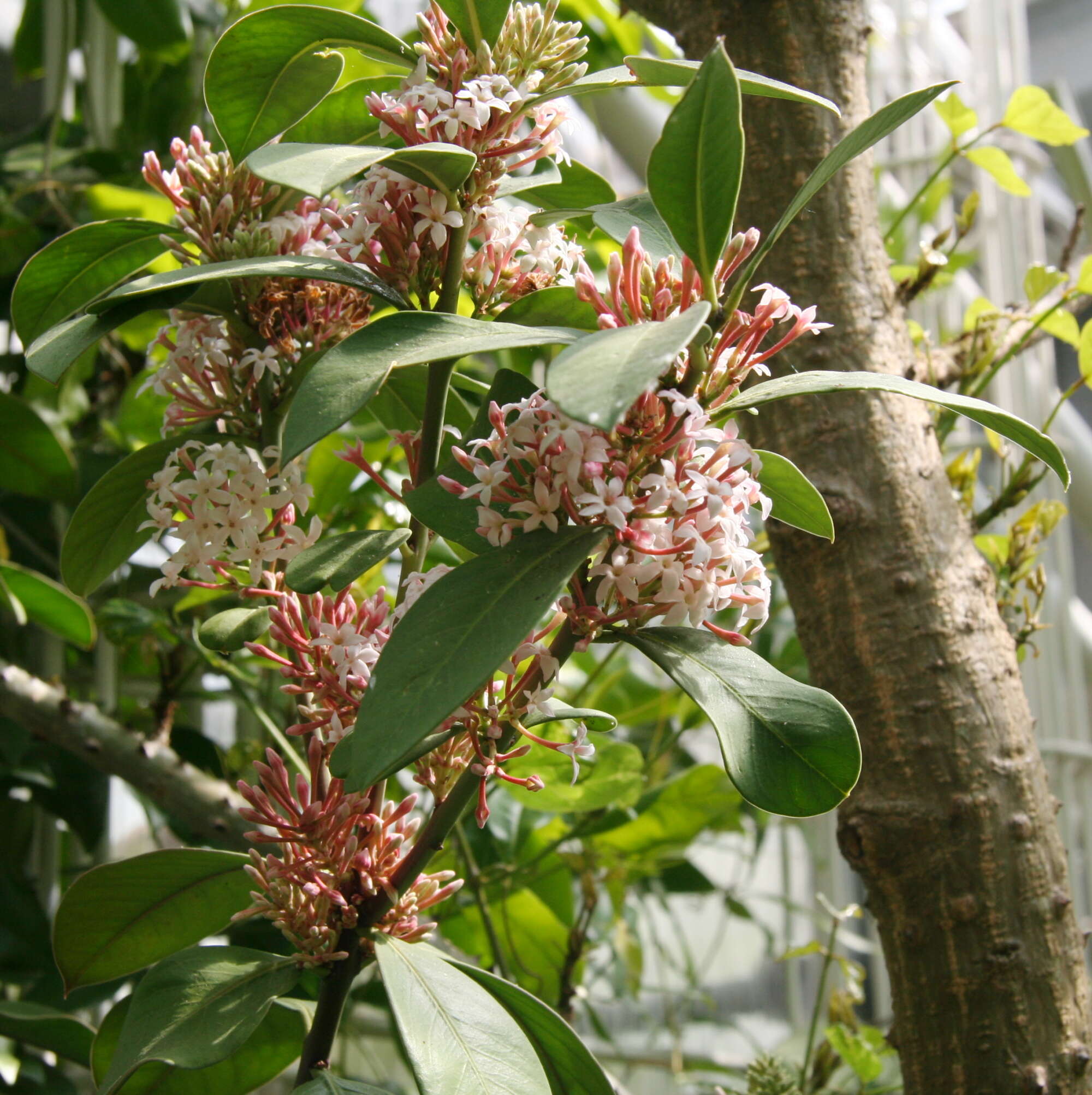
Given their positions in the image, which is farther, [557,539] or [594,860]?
[594,860]

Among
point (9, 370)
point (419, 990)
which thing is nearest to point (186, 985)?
point (419, 990)

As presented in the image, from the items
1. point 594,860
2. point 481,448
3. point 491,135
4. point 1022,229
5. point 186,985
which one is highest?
point 1022,229

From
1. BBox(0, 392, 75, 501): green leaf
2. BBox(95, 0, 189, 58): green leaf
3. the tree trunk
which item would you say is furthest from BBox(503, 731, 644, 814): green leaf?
BBox(95, 0, 189, 58): green leaf

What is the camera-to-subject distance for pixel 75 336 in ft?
1.16

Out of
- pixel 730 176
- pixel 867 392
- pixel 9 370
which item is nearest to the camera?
pixel 730 176

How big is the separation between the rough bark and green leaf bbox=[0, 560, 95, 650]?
0.05 m

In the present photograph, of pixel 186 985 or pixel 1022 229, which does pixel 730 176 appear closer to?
pixel 186 985

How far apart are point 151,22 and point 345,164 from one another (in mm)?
977

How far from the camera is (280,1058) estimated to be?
19.1 inches

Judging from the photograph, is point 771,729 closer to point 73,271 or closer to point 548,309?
point 548,309

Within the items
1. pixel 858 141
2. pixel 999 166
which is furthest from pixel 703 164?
pixel 999 166

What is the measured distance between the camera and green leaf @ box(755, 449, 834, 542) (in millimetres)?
404

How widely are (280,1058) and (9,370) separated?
3.02ft

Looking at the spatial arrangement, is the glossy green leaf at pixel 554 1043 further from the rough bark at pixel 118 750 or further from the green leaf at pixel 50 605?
the green leaf at pixel 50 605
